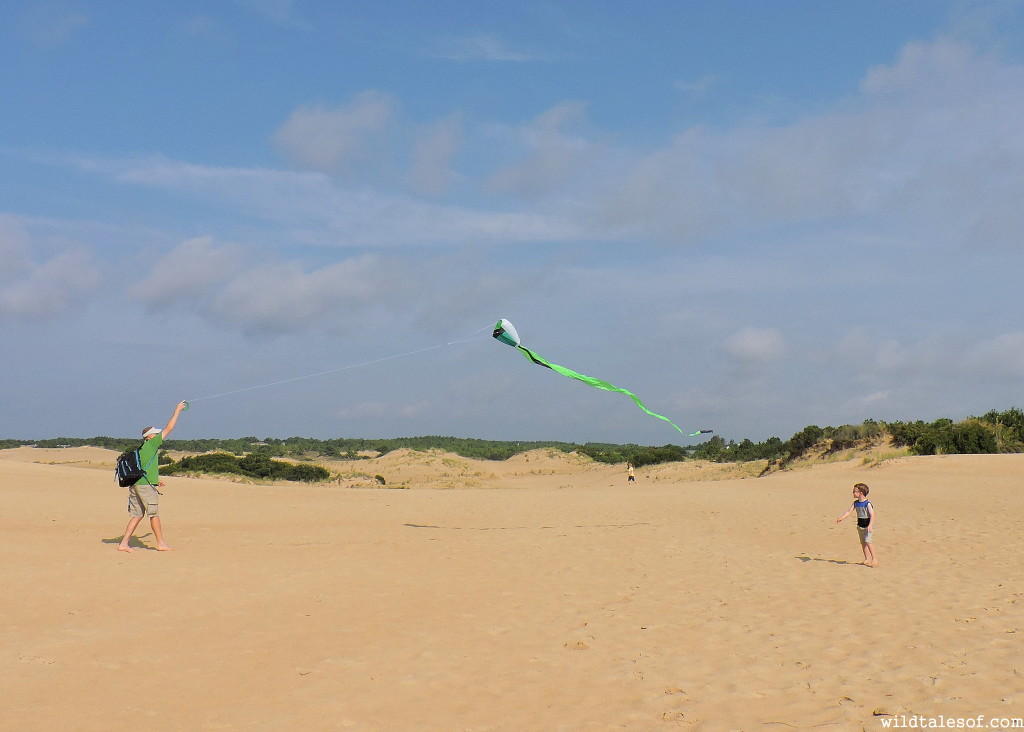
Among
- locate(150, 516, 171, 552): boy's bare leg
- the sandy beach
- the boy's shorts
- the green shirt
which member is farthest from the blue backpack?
the sandy beach

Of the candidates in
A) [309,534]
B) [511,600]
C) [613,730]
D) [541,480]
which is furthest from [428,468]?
[613,730]

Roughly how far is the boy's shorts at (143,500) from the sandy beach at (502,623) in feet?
2.23

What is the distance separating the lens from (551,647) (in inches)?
280

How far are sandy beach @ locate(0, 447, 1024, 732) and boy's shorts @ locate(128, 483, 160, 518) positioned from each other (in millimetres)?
681

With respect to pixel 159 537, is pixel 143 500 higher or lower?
higher

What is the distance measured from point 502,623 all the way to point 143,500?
262 inches

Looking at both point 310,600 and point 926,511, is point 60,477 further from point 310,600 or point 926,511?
point 926,511

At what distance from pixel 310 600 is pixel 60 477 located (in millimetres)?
17874

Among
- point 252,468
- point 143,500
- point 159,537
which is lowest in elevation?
point 159,537

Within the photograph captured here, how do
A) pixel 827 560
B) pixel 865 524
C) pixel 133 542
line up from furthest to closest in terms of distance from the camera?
pixel 133 542, pixel 827 560, pixel 865 524

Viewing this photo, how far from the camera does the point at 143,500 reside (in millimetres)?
11523

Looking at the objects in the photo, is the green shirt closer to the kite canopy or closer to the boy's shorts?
the boy's shorts

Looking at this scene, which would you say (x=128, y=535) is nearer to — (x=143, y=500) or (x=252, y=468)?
(x=143, y=500)

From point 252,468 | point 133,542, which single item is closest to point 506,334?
point 133,542
